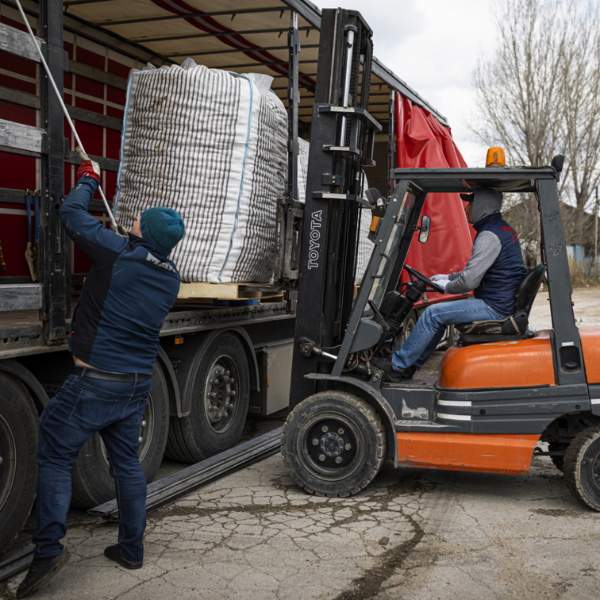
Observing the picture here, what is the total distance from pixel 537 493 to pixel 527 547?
104 centimetres

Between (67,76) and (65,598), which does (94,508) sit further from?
(67,76)

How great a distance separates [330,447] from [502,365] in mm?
1235

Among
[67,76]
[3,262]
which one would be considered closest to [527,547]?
[3,262]

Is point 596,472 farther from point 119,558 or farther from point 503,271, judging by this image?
point 119,558

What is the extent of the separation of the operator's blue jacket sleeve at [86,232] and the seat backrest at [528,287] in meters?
2.57

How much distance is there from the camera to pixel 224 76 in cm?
462

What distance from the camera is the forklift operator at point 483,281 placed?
4.51m

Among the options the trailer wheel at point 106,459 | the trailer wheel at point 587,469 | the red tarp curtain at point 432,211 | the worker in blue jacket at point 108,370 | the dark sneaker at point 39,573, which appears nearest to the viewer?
the dark sneaker at point 39,573

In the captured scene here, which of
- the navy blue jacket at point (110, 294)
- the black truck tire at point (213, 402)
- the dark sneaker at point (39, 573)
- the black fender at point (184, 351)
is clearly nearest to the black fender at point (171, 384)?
the black fender at point (184, 351)

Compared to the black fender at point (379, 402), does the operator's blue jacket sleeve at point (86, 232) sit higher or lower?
higher

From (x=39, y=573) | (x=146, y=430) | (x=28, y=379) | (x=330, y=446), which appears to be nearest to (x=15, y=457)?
(x=28, y=379)

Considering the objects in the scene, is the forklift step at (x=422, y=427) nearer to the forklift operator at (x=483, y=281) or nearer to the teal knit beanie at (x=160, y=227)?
the forklift operator at (x=483, y=281)

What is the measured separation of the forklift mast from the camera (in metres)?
4.86

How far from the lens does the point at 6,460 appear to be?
11.6ft
